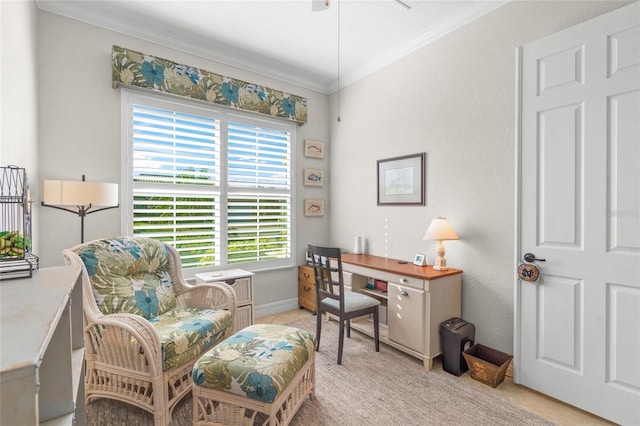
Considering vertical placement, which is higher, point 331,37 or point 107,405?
point 331,37

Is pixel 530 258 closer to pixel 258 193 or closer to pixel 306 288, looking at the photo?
pixel 306 288

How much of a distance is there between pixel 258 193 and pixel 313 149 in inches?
38.3

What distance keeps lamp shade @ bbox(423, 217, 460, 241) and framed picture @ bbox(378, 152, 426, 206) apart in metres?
0.41

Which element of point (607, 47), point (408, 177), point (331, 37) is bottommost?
point (408, 177)

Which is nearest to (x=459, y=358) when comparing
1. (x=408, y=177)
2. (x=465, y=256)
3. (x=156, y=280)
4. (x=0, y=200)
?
(x=465, y=256)

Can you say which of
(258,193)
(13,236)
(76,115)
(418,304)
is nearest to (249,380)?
(13,236)

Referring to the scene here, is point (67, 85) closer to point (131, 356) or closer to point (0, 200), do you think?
point (0, 200)

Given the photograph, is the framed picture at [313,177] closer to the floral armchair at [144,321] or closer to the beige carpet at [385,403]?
the floral armchair at [144,321]

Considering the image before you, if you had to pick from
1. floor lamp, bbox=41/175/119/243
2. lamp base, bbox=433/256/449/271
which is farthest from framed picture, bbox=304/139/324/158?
floor lamp, bbox=41/175/119/243

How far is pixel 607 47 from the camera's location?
1.77 meters

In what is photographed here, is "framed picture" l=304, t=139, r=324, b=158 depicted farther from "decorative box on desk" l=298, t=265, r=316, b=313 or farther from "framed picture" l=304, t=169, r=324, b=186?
"decorative box on desk" l=298, t=265, r=316, b=313

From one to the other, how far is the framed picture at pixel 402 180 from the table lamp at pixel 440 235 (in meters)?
0.42

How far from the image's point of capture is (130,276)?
227cm

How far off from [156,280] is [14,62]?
159 cm
